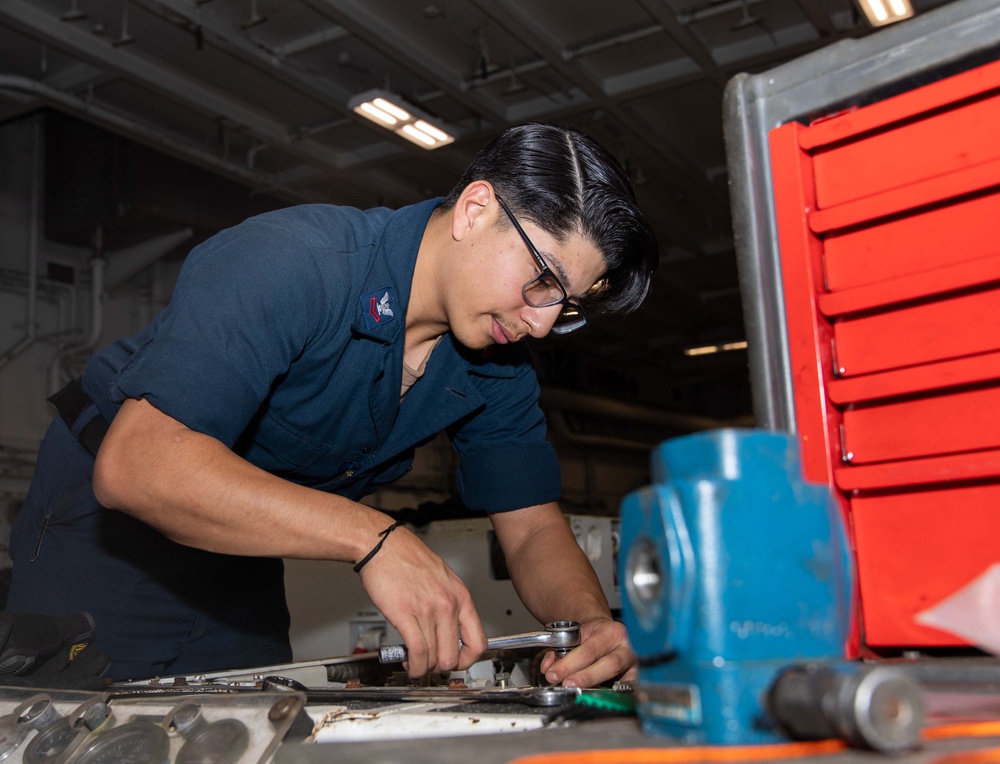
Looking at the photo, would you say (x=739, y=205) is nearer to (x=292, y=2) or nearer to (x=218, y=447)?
(x=218, y=447)

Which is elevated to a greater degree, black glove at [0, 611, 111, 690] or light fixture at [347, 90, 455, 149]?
light fixture at [347, 90, 455, 149]

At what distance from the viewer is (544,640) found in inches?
44.8

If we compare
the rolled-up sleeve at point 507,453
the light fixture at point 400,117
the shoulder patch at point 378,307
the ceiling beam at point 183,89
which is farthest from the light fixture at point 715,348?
the shoulder patch at point 378,307

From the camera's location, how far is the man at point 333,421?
3.25ft

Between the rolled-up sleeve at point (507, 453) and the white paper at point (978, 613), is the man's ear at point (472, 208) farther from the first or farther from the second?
the white paper at point (978, 613)

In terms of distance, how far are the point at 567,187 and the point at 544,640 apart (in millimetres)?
626

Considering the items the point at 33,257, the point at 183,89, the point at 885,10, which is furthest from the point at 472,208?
the point at 33,257

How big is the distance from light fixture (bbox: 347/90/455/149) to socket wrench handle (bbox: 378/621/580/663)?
11.4 feet

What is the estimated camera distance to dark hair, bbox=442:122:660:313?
4.33 feet

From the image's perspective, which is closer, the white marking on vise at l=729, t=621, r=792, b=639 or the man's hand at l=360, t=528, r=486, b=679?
the white marking on vise at l=729, t=621, r=792, b=639

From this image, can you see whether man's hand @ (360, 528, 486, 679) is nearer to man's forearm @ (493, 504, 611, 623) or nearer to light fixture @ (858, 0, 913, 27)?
man's forearm @ (493, 504, 611, 623)

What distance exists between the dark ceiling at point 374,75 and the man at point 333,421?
2.82 m

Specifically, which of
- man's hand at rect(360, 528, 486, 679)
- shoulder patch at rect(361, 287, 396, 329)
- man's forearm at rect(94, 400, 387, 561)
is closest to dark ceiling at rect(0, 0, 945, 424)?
shoulder patch at rect(361, 287, 396, 329)

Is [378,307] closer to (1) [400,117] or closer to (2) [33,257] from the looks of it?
(1) [400,117]
